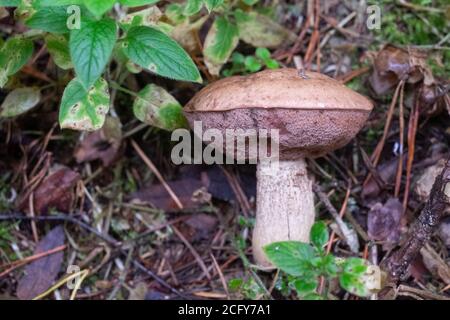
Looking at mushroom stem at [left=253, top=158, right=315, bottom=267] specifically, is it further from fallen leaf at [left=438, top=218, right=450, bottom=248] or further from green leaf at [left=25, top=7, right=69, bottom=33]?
green leaf at [left=25, top=7, right=69, bottom=33]

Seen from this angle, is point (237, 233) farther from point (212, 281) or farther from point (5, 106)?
point (5, 106)

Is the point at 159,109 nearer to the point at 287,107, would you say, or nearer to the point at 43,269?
the point at 287,107

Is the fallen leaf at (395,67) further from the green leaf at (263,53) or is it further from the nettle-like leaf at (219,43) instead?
the nettle-like leaf at (219,43)

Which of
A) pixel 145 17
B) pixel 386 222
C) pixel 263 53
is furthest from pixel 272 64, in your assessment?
pixel 386 222

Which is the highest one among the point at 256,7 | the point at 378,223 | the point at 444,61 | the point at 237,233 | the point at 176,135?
the point at 256,7

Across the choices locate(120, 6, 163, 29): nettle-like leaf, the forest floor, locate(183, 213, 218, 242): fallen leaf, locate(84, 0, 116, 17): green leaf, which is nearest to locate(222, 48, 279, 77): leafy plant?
the forest floor

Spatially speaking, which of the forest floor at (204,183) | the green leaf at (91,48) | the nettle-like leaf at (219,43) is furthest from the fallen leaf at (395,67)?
the green leaf at (91,48)

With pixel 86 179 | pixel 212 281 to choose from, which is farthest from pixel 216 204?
pixel 86 179
